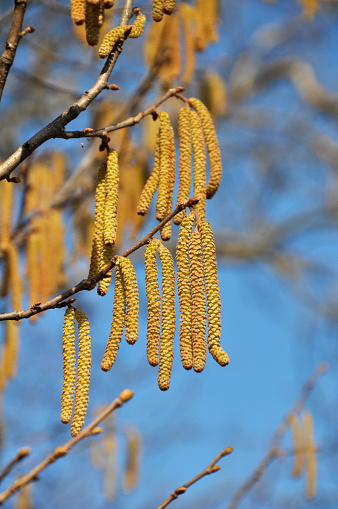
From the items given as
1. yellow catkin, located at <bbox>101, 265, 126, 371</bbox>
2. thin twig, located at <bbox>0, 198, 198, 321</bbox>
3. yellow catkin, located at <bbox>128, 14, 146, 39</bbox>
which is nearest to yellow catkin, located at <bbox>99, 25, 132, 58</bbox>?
yellow catkin, located at <bbox>128, 14, 146, 39</bbox>

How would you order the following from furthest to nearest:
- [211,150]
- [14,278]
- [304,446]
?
[304,446], [14,278], [211,150]

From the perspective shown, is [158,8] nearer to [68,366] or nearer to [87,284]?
[87,284]

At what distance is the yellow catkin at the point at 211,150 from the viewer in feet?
4.72

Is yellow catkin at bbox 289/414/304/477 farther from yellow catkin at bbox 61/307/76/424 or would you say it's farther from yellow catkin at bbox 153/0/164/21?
yellow catkin at bbox 153/0/164/21

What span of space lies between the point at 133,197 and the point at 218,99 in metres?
1.22

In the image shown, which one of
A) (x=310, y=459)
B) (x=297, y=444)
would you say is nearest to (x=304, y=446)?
(x=297, y=444)

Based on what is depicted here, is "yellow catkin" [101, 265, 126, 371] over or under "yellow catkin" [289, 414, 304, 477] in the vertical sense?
under

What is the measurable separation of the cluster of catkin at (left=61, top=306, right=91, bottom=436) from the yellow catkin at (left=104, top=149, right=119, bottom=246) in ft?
0.52

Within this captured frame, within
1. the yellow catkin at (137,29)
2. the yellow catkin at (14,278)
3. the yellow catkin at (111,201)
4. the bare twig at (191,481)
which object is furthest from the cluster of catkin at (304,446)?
A: the yellow catkin at (137,29)

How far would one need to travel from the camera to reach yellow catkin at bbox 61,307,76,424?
3.94ft

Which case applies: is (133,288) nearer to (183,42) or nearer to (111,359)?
(111,359)

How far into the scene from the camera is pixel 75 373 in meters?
1.23

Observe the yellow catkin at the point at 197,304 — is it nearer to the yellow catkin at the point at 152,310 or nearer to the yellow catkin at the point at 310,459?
the yellow catkin at the point at 152,310

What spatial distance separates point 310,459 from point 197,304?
4.32ft
